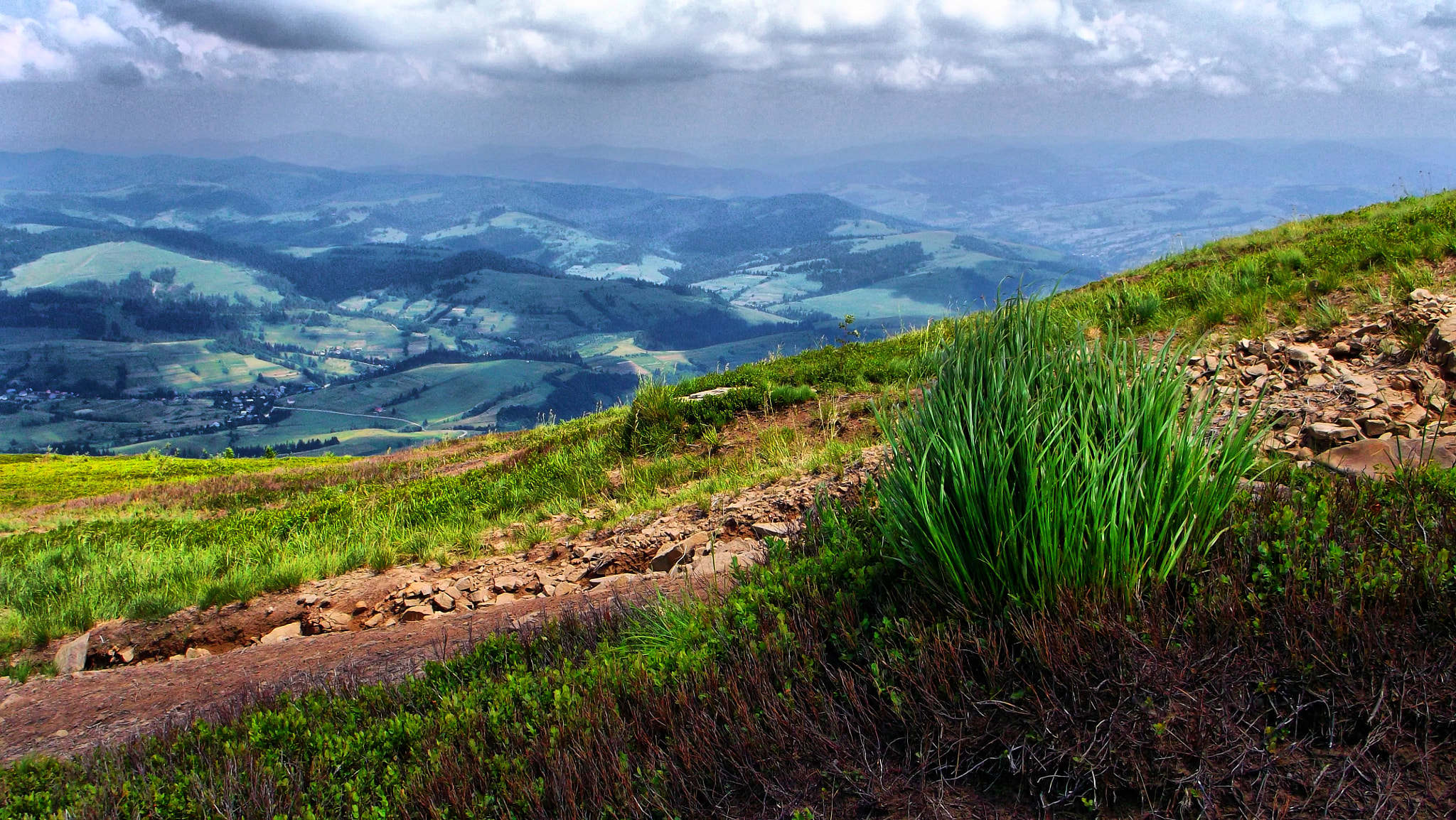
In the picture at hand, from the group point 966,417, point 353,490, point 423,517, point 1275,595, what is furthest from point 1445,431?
point 353,490

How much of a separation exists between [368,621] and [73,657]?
8.42ft

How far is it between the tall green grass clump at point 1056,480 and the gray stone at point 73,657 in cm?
745

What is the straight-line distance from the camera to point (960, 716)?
2658 millimetres

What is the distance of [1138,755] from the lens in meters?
2.37

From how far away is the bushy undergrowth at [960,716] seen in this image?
2.34 meters

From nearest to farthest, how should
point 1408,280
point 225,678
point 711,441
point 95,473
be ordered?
point 225,678
point 1408,280
point 711,441
point 95,473

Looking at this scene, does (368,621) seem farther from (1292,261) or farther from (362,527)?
(1292,261)

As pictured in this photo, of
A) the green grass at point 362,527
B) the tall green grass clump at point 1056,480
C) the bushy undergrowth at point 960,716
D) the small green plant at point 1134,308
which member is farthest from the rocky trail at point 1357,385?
the green grass at point 362,527

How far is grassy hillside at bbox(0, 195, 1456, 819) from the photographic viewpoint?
238 cm

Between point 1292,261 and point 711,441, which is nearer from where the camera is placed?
point 1292,261

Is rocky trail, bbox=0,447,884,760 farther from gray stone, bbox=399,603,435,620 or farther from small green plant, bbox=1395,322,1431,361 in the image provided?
small green plant, bbox=1395,322,1431,361

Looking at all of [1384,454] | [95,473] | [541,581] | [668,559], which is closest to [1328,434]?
[1384,454]

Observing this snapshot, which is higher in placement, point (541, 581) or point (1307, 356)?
point (1307, 356)

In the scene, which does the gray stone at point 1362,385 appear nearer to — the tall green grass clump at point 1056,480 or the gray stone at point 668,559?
the tall green grass clump at point 1056,480
